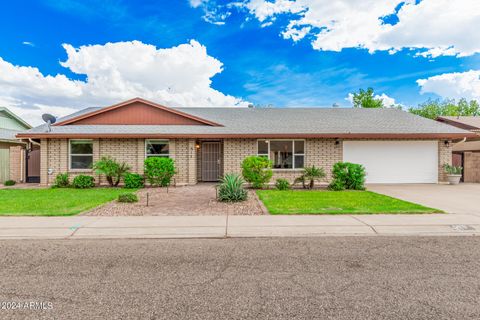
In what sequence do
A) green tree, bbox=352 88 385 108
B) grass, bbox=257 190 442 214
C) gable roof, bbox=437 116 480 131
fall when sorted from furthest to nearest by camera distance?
green tree, bbox=352 88 385 108 < gable roof, bbox=437 116 480 131 < grass, bbox=257 190 442 214

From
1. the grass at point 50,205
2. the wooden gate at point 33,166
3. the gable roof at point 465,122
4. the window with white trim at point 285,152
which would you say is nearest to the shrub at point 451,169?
the window with white trim at point 285,152

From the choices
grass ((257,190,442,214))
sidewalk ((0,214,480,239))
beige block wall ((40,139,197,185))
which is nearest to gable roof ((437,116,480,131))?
grass ((257,190,442,214))

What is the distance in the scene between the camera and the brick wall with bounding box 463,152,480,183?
1631cm

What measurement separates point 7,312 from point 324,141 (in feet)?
46.9

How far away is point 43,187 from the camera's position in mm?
13930

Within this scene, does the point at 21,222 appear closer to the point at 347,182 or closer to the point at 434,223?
the point at 434,223

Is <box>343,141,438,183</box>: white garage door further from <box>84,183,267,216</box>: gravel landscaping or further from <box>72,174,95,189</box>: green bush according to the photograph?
<box>72,174,95,189</box>: green bush

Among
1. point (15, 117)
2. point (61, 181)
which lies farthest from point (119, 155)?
point (15, 117)

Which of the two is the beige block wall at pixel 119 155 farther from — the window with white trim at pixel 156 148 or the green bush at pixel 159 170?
the green bush at pixel 159 170

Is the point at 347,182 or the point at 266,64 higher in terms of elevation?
the point at 266,64

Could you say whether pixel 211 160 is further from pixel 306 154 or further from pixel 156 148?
pixel 306 154

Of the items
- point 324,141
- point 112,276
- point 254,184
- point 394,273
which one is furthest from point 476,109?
point 112,276

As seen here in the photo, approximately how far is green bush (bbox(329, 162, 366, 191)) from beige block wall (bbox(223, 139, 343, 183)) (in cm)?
180

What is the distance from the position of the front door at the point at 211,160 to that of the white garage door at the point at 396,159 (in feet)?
23.8
